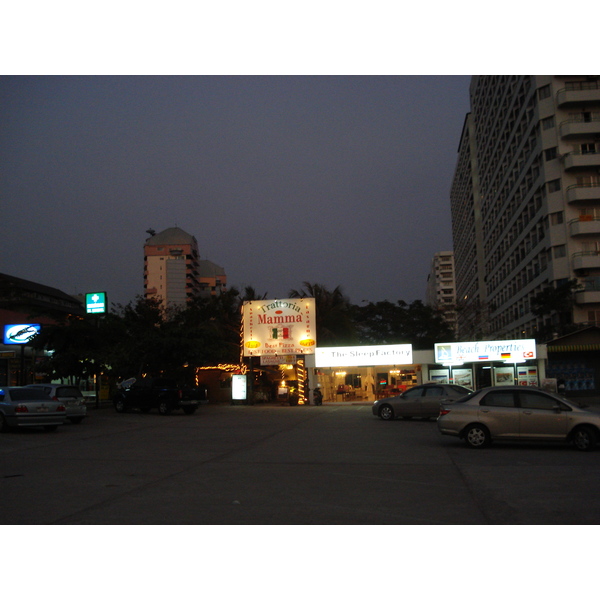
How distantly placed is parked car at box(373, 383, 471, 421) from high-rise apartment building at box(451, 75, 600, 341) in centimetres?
2561

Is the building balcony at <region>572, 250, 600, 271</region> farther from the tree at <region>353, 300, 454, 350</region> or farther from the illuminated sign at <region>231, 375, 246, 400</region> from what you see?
the illuminated sign at <region>231, 375, 246, 400</region>

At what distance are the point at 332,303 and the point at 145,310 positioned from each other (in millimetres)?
14807

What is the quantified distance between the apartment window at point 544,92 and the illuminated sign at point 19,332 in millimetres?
41748

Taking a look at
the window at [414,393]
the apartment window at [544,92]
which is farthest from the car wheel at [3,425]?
the apartment window at [544,92]

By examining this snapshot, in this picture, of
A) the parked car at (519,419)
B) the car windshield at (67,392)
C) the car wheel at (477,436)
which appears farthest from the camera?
the car windshield at (67,392)

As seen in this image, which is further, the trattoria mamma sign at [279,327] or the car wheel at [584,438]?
the trattoria mamma sign at [279,327]

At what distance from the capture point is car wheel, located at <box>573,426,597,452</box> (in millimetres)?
14234

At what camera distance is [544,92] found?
171ft

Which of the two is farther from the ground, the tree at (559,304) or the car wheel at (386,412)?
the tree at (559,304)

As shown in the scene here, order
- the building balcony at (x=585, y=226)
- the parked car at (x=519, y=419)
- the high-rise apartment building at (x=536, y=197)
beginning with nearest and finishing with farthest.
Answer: the parked car at (x=519, y=419)
the building balcony at (x=585, y=226)
the high-rise apartment building at (x=536, y=197)

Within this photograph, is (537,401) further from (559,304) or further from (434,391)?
(559,304)

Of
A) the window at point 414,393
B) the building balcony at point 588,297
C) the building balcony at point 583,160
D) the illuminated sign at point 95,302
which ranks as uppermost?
the building balcony at point 583,160

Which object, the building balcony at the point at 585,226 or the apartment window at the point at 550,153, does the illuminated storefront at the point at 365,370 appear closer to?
the building balcony at the point at 585,226

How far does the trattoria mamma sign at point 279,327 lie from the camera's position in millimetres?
39031
